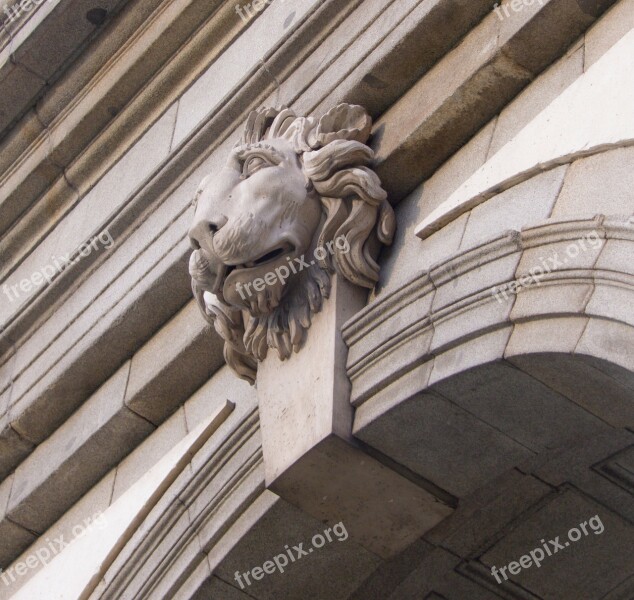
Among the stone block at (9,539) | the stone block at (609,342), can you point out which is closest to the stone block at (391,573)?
the stone block at (609,342)

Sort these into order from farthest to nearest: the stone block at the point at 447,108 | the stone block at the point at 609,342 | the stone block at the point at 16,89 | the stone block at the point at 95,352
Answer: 1. the stone block at the point at 16,89
2. the stone block at the point at 95,352
3. the stone block at the point at 447,108
4. the stone block at the point at 609,342

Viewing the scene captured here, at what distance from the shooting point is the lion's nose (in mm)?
6023

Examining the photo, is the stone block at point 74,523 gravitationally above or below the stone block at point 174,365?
below

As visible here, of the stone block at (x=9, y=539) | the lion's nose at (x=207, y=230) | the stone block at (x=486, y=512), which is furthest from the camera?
the stone block at (x=9, y=539)

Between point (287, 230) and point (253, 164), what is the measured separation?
31 cm

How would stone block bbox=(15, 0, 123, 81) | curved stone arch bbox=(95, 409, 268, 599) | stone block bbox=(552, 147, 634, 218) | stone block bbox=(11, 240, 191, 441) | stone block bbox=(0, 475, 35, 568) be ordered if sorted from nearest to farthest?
stone block bbox=(552, 147, 634, 218) < curved stone arch bbox=(95, 409, 268, 599) < stone block bbox=(11, 240, 191, 441) < stone block bbox=(0, 475, 35, 568) < stone block bbox=(15, 0, 123, 81)

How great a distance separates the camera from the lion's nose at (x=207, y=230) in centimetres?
602

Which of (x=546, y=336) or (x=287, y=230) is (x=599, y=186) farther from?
(x=287, y=230)

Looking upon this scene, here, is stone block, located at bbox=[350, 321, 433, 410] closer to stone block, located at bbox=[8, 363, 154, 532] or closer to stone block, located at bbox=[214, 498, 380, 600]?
stone block, located at bbox=[214, 498, 380, 600]

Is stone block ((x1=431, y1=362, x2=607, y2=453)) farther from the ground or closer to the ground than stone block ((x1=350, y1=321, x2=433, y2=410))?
closer to the ground

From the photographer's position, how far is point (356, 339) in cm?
577

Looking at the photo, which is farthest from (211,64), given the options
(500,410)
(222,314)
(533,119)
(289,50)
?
(500,410)

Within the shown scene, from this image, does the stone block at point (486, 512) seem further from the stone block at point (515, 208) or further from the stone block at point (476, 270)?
the stone block at point (515, 208)

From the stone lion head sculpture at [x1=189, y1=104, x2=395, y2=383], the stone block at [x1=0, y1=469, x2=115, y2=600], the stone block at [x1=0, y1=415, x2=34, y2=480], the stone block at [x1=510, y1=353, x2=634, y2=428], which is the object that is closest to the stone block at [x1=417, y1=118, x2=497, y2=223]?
the stone lion head sculpture at [x1=189, y1=104, x2=395, y2=383]
